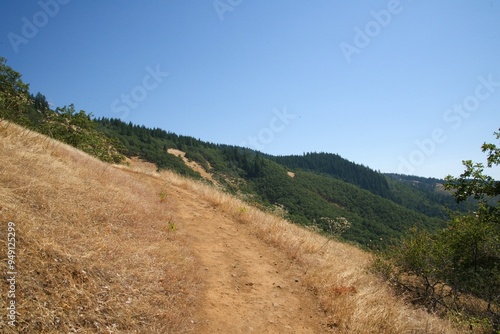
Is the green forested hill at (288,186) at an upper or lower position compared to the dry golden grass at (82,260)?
upper

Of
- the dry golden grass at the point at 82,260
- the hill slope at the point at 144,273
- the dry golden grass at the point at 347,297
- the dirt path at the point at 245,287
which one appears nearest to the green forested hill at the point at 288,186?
the dry golden grass at the point at 347,297

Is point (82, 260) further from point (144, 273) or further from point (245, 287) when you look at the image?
point (245, 287)

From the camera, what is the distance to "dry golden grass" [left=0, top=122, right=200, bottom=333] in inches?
114

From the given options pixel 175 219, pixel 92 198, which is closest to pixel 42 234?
pixel 92 198

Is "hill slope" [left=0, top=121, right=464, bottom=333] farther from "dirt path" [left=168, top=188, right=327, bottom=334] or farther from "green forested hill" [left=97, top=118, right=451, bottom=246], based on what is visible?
"green forested hill" [left=97, top=118, right=451, bottom=246]

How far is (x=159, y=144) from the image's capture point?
373 ft

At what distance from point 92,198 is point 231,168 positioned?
12794 centimetres

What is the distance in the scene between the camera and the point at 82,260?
11.6 feet

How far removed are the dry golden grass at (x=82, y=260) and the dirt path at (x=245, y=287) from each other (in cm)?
43

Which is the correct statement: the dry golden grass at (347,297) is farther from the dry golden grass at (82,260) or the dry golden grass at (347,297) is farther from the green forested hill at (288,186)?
the green forested hill at (288,186)

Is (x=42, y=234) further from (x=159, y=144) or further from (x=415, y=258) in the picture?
(x=159, y=144)

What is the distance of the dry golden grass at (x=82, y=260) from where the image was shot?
290 cm

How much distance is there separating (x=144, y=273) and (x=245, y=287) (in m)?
2.10

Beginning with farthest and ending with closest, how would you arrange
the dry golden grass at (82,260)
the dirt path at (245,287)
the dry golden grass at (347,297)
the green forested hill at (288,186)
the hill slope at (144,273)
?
the green forested hill at (288,186) < the dry golden grass at (347,297) < the dirt path at (245,287) < the hill slope at (144,273) < the dry golden grass at (82,260)
